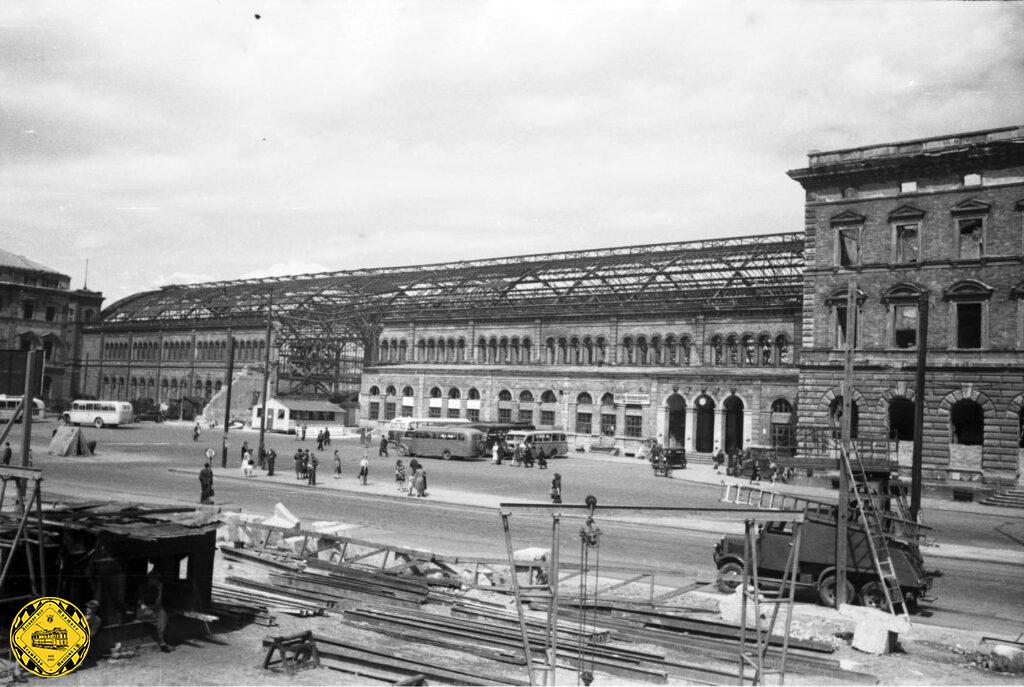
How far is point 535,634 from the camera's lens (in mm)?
13508

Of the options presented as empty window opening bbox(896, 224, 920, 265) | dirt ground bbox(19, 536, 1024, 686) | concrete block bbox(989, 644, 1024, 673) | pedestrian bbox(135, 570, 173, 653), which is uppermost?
empty window opening bbox(896, 224, 920, 265)

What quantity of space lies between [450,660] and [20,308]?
36.3m

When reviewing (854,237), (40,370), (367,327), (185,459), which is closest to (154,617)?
(40,370)

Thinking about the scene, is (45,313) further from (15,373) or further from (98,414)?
(15,373)

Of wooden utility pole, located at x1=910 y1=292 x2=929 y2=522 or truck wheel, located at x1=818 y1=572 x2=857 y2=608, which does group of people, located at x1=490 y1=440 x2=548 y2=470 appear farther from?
truck wheel, located at x1=818 y1=572 x2=857 y2=608

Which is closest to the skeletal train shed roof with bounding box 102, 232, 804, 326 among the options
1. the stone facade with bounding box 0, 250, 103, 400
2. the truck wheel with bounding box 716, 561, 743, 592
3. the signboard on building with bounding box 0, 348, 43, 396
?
the stone facade with bounding box 0, 250, 103, 400

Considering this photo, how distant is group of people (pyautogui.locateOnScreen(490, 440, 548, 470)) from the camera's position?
159 ft

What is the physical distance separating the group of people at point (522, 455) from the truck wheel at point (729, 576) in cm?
2995

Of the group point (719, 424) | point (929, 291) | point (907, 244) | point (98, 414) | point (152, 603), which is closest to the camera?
point (152, 603)

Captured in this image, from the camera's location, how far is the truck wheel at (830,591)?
16.5 metres

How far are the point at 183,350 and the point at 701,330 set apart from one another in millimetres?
68209

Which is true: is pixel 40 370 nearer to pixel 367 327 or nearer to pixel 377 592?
pixel 377 592

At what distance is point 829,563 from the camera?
55.6 ft

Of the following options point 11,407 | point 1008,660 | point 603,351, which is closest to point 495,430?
point 603,351
